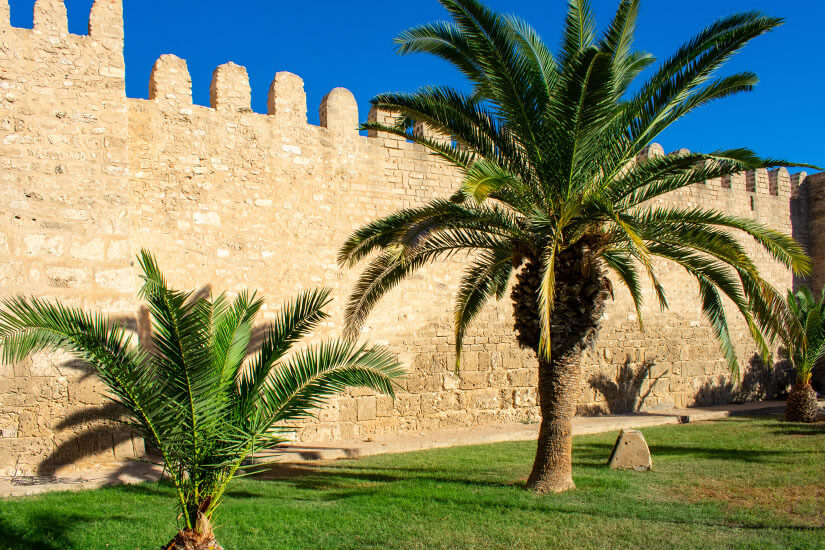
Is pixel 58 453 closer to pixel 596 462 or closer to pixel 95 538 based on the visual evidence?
pixel 95 538

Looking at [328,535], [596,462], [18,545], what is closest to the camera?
[18,545]

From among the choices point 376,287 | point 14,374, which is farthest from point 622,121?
point 14,374

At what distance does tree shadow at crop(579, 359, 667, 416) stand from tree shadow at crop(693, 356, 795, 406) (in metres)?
1.33

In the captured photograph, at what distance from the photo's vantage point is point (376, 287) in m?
6.25

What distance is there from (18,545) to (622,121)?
5.25 meters

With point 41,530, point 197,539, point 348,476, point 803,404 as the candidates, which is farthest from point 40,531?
point 803,404

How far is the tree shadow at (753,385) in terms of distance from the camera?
1180cm

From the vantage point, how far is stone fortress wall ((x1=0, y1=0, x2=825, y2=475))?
20.2 ft

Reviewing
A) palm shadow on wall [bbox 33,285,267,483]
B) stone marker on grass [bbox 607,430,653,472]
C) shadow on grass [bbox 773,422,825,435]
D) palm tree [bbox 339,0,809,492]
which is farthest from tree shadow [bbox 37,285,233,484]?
shadow on grass [bbox 773,422,825,435]

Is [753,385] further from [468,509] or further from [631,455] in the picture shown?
[468,509]

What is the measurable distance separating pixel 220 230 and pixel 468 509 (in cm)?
425

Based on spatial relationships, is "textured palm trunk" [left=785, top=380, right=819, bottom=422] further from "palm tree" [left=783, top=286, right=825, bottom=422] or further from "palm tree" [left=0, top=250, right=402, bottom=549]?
"palm tree" [left=0, top=250, right=402, bottom=549]

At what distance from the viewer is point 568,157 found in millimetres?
5180

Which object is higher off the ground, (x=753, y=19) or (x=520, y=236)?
(x=753, y=19)
